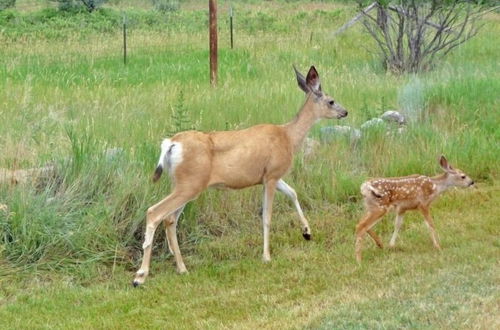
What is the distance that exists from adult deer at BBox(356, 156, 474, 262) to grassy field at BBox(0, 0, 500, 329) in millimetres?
231

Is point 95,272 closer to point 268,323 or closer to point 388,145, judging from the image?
point 268,323

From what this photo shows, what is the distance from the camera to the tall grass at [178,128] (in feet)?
26.5

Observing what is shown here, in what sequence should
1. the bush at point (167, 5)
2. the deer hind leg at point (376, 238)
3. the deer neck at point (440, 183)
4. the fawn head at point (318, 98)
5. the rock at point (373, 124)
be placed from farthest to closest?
the bush at point (167, 5), the rock at point (373, 124), the fawn head at point (318, 98), the deer neck at point (440, 183), the deer hind leg at point (376, 238)

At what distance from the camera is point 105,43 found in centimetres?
2253

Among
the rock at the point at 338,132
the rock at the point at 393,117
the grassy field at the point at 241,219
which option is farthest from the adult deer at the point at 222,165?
the rock at the point at 393,117

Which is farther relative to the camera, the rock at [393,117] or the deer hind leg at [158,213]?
the rock at [393,117]

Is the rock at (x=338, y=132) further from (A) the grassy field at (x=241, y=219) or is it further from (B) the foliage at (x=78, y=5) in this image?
(B) the foliage at (x=78, y=5)

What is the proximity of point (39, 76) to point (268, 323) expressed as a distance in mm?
10424

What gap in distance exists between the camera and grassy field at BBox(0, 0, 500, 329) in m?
6.77

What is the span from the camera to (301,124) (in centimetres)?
859

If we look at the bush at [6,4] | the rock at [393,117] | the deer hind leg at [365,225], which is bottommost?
the bush at [6,4]

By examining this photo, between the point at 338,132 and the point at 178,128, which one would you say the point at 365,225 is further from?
the point at 338,132

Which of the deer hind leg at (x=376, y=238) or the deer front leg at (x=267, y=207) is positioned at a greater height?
the deer front leg at (x=267, y=207)

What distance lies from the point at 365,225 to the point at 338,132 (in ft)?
10.2
